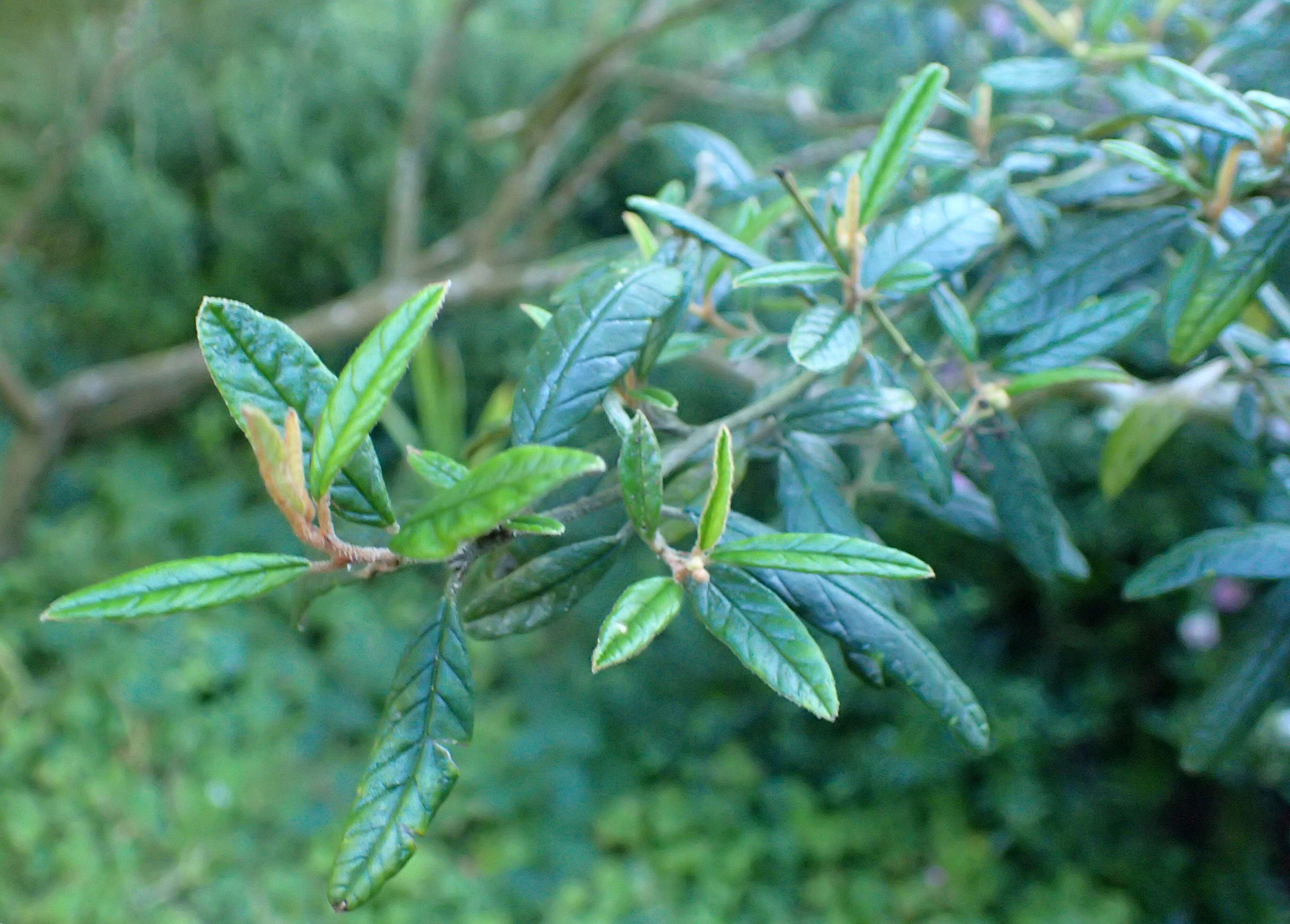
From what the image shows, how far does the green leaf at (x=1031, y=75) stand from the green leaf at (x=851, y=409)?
0.33 meters

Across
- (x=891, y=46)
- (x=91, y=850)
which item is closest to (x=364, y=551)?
(x=91, y=850)

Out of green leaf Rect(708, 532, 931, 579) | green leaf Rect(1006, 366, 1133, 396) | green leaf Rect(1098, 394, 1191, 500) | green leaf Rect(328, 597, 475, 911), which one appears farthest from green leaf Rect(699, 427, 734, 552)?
green leaf Rect(1098, 394, 1191, 500)

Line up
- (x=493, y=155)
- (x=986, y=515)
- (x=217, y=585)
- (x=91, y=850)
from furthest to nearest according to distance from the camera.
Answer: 1. (x=493, y=155)
2. (x=91, y=850)
3. (x=986, y=515)
4. (x=217, y=585)

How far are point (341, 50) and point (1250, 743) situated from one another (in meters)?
2.57

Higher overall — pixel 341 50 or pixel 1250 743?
pixel 341 50

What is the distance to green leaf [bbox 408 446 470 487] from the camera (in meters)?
0.38

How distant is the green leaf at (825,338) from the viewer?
0.43 meters

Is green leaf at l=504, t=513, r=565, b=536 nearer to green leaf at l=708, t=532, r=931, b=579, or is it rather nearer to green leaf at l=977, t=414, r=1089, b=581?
green leaf at l=708, t=532, r=931, b=579

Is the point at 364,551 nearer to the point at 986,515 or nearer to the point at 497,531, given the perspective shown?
the point at 497,531

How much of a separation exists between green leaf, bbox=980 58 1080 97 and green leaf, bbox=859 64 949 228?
0.21 meters

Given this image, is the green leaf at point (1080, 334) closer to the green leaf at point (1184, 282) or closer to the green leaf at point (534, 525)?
the green leaf at point (1184, 282)

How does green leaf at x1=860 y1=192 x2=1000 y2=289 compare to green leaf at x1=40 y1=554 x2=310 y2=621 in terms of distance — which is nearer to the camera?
green leaf at x1=40 y1=554 x2=310 y2=621

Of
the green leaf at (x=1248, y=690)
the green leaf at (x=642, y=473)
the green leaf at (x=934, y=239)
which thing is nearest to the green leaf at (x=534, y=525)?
the green leaf at (x=642, y=473)

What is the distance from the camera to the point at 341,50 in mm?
2320
